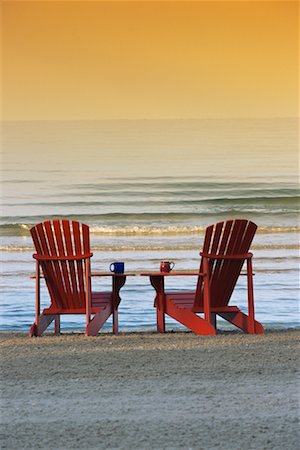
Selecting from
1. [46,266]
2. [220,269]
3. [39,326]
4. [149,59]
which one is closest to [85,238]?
[46,266]

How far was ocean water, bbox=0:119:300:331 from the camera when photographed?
10656 millimetres

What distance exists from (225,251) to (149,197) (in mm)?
19730

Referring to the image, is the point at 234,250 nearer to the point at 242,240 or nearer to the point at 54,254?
the point at 242,240

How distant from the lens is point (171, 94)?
37656 mm

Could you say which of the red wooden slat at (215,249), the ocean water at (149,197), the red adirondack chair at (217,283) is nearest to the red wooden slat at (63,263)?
the red adirondack chair at (217,283)

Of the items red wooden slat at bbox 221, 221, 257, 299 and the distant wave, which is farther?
the distant wave

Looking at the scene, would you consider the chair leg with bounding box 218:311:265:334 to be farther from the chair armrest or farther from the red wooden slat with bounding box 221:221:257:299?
the chair armrest

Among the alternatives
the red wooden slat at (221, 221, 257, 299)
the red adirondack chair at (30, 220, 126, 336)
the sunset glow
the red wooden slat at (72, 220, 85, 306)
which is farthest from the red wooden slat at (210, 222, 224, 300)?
the sunset glow

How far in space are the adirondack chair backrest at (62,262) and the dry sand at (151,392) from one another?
314mm

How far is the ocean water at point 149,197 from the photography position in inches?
420

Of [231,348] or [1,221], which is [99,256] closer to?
[1,221]

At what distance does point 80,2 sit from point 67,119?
6740 millimetres

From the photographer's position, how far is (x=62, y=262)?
7.53 m

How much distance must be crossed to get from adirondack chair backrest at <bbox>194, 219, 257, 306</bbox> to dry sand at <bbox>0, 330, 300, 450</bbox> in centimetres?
33
